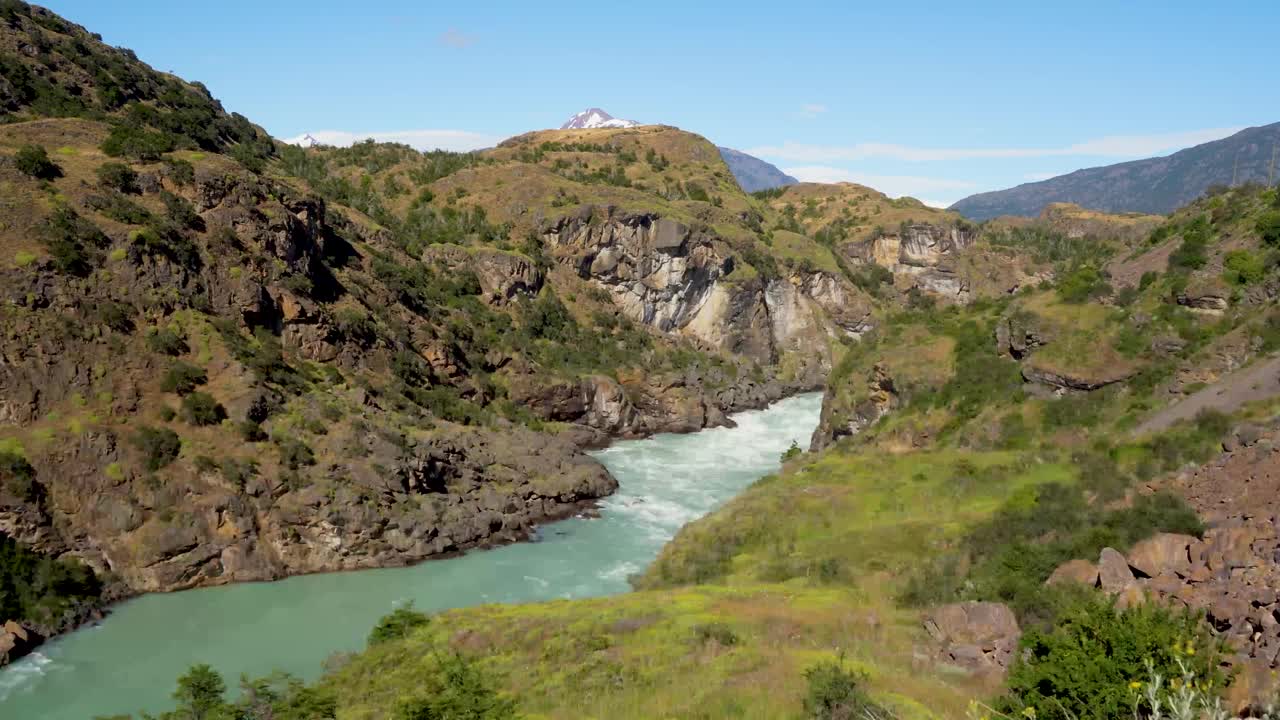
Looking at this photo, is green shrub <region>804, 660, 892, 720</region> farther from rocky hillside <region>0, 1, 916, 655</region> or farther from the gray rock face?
the gray rock face

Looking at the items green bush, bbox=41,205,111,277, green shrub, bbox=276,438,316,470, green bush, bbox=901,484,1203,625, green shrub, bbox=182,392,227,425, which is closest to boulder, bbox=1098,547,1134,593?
green bush, bbox=901,484,1203,625

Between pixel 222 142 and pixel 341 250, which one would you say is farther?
pixel 222 142

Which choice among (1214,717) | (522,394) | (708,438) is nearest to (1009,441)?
(1214,717)

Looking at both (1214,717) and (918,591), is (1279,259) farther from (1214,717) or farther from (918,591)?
(1214,717)

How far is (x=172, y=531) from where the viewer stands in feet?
138

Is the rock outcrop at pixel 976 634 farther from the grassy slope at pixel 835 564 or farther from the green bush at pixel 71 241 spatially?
the green bush at pixel 71 241

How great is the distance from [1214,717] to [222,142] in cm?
9919

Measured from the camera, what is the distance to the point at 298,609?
40.4 m

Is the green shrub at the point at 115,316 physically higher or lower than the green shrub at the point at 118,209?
lower

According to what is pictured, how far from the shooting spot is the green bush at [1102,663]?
1297 cm

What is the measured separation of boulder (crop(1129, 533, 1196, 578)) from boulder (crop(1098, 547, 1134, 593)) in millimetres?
266

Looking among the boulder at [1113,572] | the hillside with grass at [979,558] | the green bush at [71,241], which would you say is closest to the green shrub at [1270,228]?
the hillside with grass at [979,558]

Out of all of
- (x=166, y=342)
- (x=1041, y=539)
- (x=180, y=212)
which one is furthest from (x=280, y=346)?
(x=1041, y=539)

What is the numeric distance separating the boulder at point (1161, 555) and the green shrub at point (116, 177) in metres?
60.8
